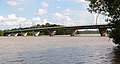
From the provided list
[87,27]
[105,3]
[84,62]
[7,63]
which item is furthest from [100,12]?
[87,27]

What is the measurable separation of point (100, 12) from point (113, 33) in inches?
181

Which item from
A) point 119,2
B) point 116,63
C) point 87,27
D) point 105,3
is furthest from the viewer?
point 87,27

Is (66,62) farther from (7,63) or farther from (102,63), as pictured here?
(7,63)

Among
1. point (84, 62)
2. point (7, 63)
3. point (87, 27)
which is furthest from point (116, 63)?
point (87, 27)

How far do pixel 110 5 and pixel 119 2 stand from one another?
2369 mm

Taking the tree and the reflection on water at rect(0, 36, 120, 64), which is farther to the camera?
the tree

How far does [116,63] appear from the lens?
34406 millimetres

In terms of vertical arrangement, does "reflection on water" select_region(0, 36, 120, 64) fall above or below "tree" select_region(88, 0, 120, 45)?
below

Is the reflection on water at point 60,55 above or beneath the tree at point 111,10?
beneath

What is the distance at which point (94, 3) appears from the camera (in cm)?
5362

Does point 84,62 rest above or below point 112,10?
below

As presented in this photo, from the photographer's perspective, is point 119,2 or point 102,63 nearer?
point 102,63

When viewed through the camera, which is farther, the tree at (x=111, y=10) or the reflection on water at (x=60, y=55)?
the tree at (x=111, y=10)

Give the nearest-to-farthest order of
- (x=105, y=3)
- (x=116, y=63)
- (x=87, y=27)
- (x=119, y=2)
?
(x=116, y=63), (x=119, y=2), (x=105, y=3), (x=87, y=27)
